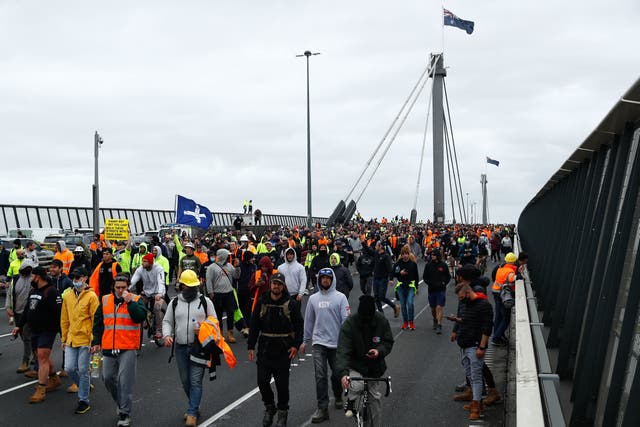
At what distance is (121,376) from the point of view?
311 inches

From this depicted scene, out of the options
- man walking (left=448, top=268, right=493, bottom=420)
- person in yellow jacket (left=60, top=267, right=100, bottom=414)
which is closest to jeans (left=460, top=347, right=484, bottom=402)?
man walking (left=448, top=268, right=493, bottom=420)

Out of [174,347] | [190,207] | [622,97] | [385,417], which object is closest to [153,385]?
[174,347]

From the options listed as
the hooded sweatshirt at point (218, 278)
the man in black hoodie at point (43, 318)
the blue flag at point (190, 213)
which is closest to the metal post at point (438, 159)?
the blue flag at point (190, 213)

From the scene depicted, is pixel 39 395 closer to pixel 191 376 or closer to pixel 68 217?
pixel 191 376

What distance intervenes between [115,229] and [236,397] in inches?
700

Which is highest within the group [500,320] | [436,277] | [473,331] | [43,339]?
[436,277]

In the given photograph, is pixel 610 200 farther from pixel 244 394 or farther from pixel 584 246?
pixel 244 394

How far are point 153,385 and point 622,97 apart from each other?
7.29 m

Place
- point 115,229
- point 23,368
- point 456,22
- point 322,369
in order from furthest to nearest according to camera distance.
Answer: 1. point 456,22
2. point 115,229
3. point 23,368
4. point 322,369

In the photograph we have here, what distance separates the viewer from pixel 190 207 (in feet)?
93.6

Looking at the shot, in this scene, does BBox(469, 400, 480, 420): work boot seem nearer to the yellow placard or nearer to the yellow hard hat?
the yellow hard hat

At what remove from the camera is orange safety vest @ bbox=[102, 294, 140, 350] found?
8.00 metres

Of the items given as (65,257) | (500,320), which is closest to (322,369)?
(500,320)

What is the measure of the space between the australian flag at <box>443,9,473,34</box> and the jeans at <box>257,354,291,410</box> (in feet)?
193
